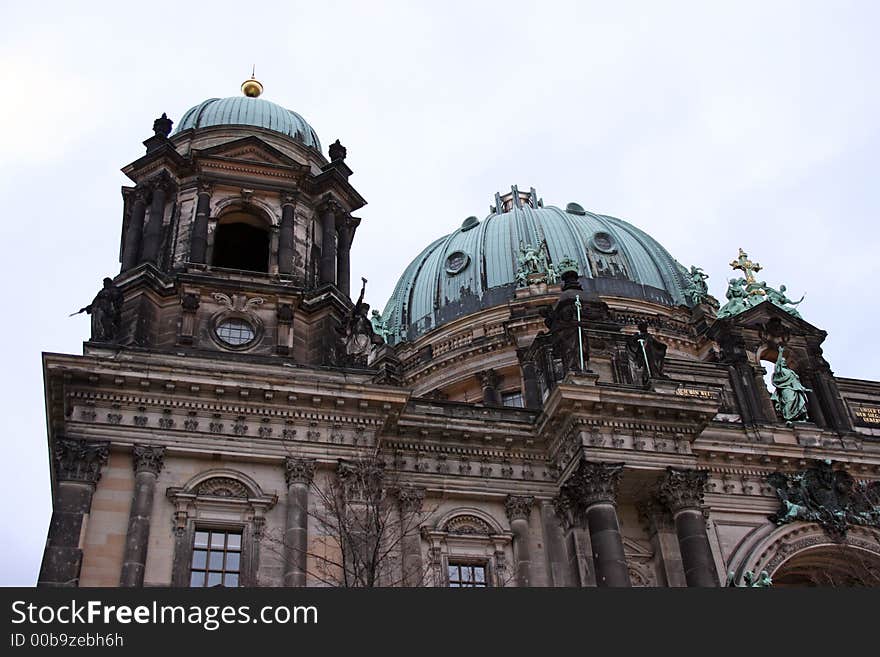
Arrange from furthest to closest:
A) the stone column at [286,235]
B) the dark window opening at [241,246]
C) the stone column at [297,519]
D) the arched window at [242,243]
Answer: the dark window opening at [241,246]
the arched window at [242,243]
the stone column at [286,235]
the stone column at [297,519]

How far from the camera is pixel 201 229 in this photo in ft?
102

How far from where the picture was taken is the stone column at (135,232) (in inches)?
1192

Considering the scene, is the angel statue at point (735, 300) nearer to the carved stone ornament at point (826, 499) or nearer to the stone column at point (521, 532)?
the carved stone ornament at point (826, 499)

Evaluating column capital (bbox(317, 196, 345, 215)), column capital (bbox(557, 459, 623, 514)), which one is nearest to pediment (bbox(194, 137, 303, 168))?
column capital (bbox(317, 196, 345, 215))

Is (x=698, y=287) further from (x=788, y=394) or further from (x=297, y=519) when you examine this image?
(x=297, y=519)

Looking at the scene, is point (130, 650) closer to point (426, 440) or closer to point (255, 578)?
point (255, 578)

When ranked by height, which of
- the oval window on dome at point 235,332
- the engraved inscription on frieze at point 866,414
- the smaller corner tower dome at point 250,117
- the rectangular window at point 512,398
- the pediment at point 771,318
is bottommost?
the engraved inscription on frieze at point 866,414

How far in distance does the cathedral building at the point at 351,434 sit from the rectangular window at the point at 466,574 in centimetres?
8

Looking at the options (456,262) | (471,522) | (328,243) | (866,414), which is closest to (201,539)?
(471,522)

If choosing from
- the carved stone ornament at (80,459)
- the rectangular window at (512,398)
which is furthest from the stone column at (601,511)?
the rectangular window at (512,398)

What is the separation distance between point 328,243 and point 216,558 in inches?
455

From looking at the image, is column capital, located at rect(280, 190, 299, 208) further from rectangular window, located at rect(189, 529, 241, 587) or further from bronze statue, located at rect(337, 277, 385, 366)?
rectangular window, located at rect(189, 529, 241, 587)

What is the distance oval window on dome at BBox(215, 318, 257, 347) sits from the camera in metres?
28.7

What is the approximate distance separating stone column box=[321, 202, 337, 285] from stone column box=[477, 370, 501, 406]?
1236 centimetres
